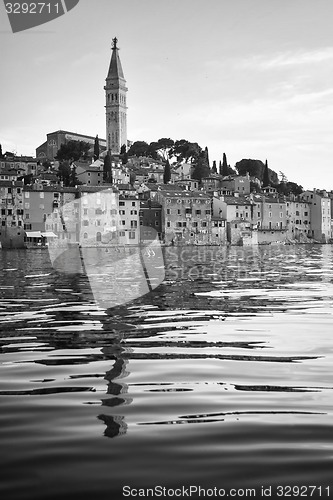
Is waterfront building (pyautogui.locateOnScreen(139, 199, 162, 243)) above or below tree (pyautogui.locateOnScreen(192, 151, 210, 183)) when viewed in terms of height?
below

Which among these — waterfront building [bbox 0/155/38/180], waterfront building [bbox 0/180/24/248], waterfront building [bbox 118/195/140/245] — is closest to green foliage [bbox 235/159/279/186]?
waterfront building [bbox 0/155/38/180]

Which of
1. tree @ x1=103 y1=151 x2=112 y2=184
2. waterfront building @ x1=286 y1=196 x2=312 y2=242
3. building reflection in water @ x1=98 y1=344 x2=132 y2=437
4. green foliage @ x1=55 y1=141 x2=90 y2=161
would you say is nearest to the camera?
building reflection in water @ x1=98 y1=344 x2=132 y2=437

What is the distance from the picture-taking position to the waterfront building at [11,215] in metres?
82.6

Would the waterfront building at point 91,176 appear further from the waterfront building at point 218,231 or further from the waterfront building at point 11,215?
the waterfront building at point 11,215

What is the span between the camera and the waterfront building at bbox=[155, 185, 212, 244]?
94188mm

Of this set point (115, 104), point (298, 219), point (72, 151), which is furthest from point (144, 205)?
point (115, 104)

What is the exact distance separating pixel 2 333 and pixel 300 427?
20.6ft

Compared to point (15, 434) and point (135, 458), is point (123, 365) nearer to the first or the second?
point (15, 434)

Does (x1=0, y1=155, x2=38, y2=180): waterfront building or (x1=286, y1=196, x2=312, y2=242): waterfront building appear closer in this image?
(x1=0, y1=155, x2=38, y2=180): waterfront building

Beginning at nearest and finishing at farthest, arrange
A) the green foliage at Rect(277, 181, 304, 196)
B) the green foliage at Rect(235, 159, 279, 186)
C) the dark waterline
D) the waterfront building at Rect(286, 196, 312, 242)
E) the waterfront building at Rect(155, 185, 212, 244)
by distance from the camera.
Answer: the dark waterline
the waterfront building at Rect(155, 185, 212, 244)
the waterfront building at Rect(286, 196, 312, 242)
the green foliage at Rect(277, 181, 304, 196)
the green foliage at Rect(235, 159, 279, 186)

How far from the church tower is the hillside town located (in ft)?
68.0

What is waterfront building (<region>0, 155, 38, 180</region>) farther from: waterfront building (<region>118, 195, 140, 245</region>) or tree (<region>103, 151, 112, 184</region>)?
waterfront building (<region>118, 195, 140, 245</region>)

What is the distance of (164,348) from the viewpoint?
828cm

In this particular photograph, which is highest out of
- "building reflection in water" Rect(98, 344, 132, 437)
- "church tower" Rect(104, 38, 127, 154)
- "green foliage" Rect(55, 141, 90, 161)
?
"church tower" Rect(104, 38, 127, 154)
